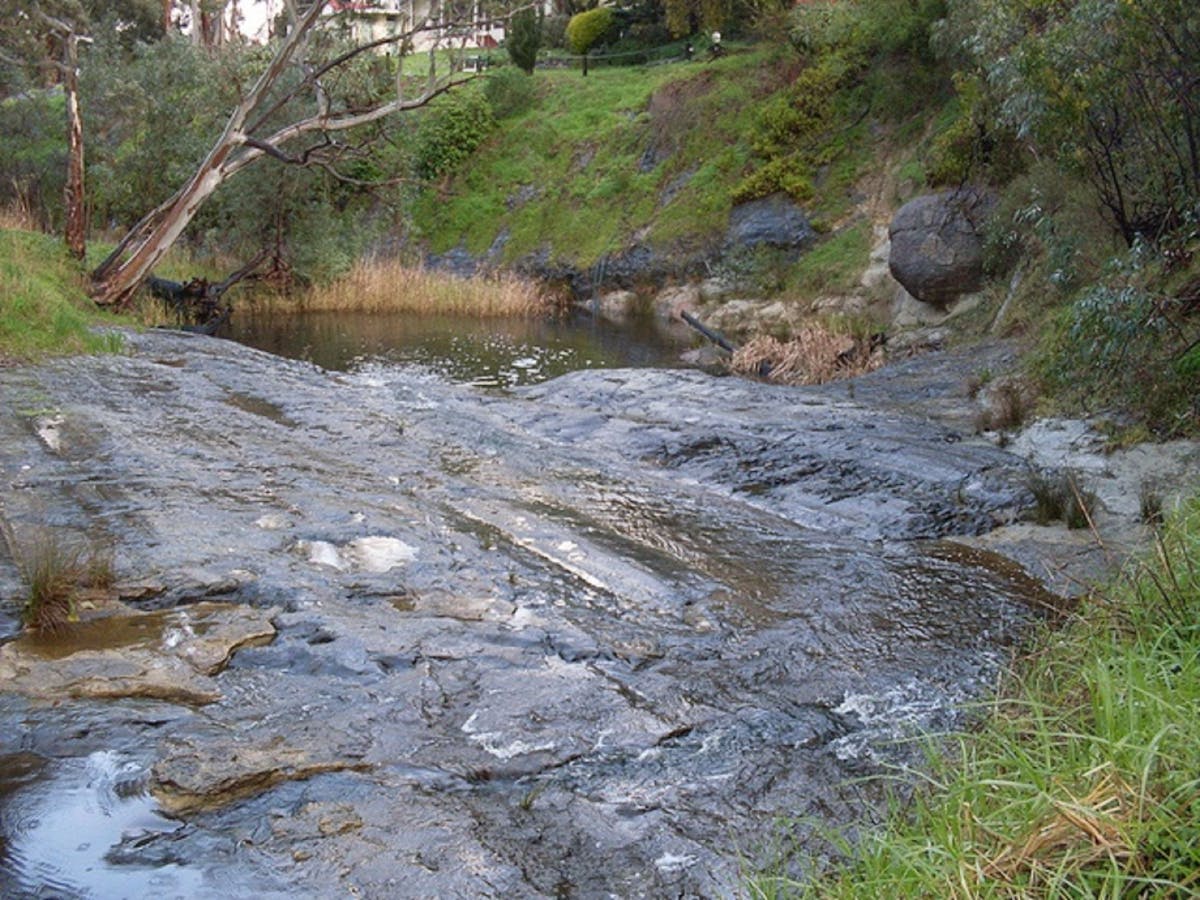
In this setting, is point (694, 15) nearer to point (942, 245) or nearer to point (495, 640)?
point (942, 245)

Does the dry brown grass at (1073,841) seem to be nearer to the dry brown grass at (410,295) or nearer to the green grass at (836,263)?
the green grass at (836,263)

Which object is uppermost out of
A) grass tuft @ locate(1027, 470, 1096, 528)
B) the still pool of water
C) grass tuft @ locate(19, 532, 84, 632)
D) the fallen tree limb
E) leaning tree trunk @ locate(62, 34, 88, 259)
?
leaning tree trunk @ locate(62, 34, 88, 259)

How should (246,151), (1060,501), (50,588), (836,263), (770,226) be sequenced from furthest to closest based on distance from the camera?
(770,226) → (836,263) → (246,151) → (1060,501) → (50,588)

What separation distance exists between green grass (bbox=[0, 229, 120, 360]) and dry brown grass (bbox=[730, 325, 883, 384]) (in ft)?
32.9

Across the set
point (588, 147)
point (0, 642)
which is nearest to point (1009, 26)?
point (0, 642)

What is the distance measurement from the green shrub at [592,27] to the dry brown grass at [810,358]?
88.3 ft

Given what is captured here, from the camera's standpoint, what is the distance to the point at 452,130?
39.6 metres

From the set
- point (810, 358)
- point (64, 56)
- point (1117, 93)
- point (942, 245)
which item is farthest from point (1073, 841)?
point (64, 56)

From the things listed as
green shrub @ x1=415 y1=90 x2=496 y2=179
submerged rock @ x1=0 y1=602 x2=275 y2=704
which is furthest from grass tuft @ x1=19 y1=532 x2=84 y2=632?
green shrub @ x1=415 y1=90 x2=496 y2=179

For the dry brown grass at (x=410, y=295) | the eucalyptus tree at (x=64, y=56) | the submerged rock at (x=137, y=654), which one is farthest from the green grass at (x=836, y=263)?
the submerged rock at (x=137, y=654)

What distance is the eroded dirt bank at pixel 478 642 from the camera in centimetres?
455

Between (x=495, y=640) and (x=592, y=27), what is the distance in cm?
4027

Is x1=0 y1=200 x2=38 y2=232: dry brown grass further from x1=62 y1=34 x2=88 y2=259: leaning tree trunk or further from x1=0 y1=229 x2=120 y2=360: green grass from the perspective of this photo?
x1=0 y1=229 x2=120 y2=360: green grass

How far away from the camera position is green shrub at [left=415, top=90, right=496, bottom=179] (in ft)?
128
